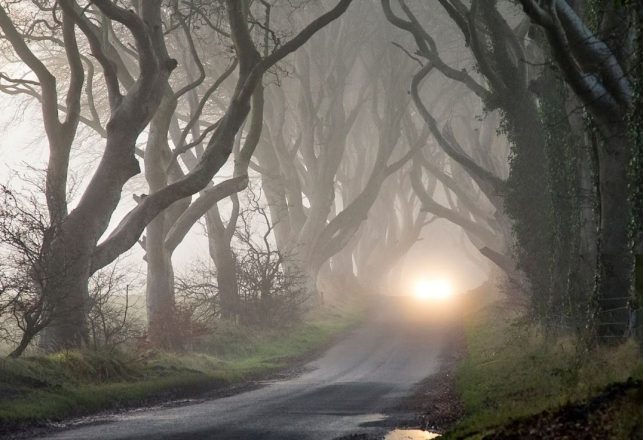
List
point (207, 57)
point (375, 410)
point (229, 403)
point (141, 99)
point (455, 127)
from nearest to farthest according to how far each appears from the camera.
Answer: point (375, 410) < point (229, 403) < point (141, 99) < point (207, 57) < point (455, 127)

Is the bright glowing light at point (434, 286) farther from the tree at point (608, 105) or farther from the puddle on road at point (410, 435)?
the puddle on road at point (410, 435)

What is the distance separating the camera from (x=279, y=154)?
35.4 meters

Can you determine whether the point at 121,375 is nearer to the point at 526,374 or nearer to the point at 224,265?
the point at 526,374

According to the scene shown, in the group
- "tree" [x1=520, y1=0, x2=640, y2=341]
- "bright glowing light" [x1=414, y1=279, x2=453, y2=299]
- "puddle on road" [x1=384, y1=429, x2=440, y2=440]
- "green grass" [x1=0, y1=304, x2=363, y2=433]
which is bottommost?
"puddle on road" [x1=384, y1=429, x2=440, y2=440]

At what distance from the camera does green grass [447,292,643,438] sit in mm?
10039

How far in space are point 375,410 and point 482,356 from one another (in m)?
7.30

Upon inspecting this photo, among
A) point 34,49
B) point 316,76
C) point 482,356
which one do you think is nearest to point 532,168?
point 482,356

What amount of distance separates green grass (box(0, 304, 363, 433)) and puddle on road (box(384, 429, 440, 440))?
16.7ft

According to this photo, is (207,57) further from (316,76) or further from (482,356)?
(482,356)

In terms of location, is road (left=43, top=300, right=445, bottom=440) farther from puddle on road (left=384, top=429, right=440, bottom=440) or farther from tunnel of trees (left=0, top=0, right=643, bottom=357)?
tunnel of trees (left=0, top=0, right=643, bottom=357)

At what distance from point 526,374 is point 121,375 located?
24.4 feet

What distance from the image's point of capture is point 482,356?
68.2ft

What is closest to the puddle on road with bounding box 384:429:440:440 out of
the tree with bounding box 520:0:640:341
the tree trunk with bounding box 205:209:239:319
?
the tree with bounding box 520:0:640:341

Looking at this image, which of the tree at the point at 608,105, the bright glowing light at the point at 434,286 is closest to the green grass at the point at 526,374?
the tree at the point at 608,105
